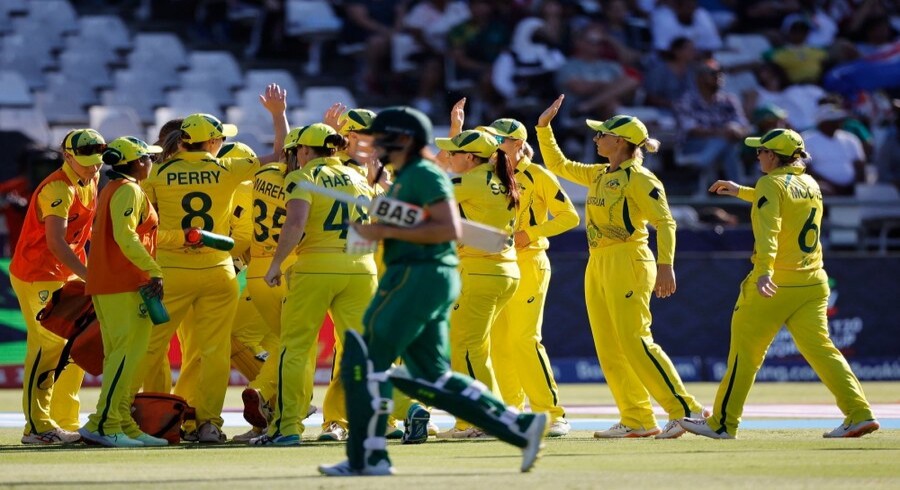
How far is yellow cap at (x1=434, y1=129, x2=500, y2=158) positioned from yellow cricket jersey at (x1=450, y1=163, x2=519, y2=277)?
0.46 feet

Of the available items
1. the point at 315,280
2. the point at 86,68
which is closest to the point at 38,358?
the point at 315,280

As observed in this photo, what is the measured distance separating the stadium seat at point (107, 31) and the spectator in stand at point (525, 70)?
5515 millimetres

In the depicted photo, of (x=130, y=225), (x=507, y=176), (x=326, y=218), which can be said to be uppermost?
(x=507, y=176)

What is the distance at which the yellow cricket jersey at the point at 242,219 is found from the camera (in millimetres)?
12594

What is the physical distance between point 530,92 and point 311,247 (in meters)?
12.3

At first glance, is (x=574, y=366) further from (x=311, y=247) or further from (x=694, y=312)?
(x=311, y=247)

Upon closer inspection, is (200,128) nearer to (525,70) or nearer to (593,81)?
(525,70)

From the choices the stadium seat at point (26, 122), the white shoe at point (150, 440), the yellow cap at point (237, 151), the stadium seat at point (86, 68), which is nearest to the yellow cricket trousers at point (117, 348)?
the white shoe at point (150, 440)

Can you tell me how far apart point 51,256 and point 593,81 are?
40.9ft

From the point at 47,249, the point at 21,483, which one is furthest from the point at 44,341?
the point at 21,483

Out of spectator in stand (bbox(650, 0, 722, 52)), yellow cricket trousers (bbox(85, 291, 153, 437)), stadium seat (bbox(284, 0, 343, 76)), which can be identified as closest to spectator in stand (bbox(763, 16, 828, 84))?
spectator in stand (bbox(650, 0, 722, 52))

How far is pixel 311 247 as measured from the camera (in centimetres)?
1092

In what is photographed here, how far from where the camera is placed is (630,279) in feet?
38.9

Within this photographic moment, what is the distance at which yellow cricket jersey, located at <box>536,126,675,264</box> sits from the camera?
38.9ft
